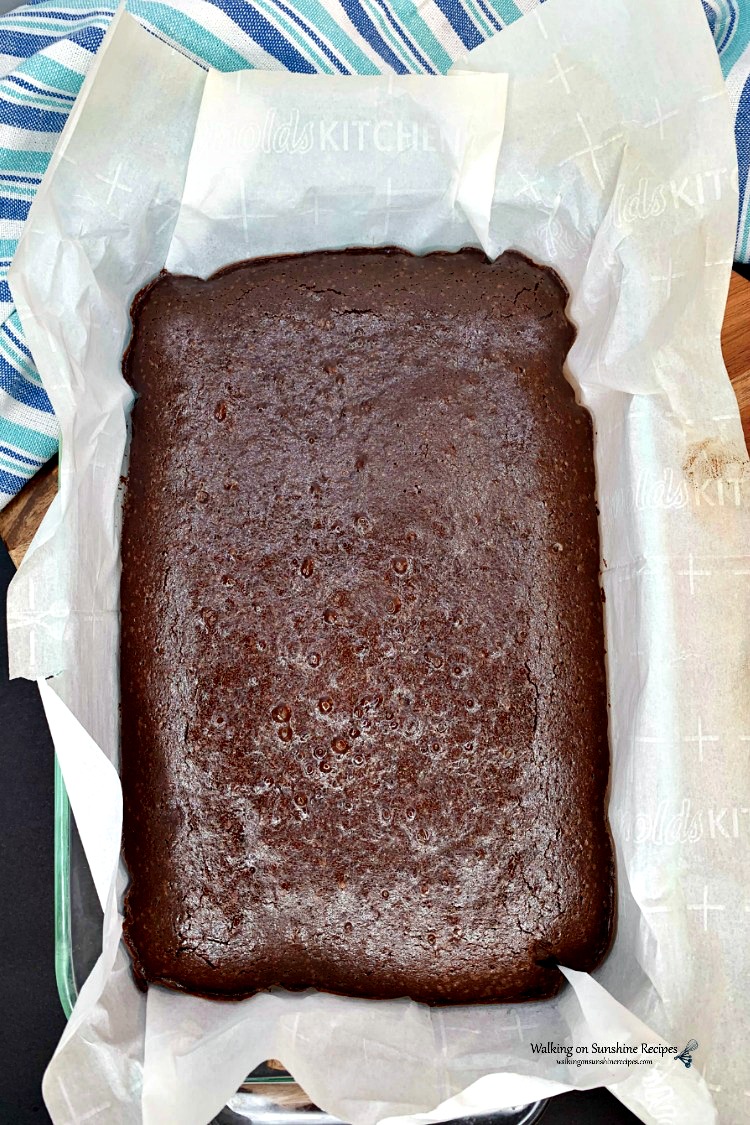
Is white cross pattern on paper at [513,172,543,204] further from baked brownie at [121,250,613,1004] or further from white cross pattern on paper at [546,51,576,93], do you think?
baked brownie at [121,250,613,1004]

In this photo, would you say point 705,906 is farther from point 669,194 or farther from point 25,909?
point 25,909

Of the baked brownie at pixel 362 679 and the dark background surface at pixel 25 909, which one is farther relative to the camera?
the dark background surface at pixel 25 909

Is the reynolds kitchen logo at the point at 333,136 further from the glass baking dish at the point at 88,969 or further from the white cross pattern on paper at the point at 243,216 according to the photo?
the glass baking dish at the point at 88,969

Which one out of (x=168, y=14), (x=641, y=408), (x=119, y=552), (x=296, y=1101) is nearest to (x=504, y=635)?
(x=641, y=408)

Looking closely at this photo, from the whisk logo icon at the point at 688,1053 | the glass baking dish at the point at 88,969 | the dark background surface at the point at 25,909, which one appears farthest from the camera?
the dark background surface at the point at 25,909

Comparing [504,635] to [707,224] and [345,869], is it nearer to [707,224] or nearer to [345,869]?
[345,869]

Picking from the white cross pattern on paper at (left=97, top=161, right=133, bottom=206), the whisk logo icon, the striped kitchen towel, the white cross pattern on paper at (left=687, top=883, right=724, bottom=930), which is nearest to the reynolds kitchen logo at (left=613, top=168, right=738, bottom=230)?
the striped kitchen towel

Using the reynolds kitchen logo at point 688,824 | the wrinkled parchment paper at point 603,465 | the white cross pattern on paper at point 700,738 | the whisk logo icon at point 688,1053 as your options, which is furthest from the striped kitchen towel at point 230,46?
the whisk logo icon at point 688,1053
